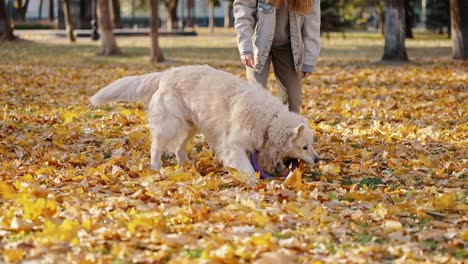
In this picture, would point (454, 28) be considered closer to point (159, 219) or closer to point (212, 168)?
point (212, 168)

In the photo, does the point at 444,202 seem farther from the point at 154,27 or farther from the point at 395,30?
the point at 154,27

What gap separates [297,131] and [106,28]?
20335 mm

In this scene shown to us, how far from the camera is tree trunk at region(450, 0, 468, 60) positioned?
22328 mm

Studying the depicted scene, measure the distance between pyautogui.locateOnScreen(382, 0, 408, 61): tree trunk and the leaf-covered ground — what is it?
30.8 feet

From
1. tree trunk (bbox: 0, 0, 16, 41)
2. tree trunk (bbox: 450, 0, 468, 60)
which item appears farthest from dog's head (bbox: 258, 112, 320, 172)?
tree trunk (bbox: 0, 0, 16, 41)

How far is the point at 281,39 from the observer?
310 inches

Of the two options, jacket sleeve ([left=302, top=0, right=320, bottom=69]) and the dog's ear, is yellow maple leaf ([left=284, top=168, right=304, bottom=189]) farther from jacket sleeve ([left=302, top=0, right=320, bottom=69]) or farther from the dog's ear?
jacket sleeve ([left=302, top=0, right=320, bottom=69])

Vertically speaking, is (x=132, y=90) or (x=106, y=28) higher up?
(x=106, y=28)

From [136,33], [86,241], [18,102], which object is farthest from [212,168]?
[136,33]

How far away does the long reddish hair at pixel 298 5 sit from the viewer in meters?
7.61

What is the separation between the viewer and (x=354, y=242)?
5.12 metres

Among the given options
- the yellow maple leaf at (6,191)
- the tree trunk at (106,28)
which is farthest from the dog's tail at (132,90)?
the tree trunk at (106,28)

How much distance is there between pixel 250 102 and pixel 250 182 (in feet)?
2.53

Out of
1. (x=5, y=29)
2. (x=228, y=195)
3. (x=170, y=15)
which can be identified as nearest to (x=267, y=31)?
(x=228, y=195)
